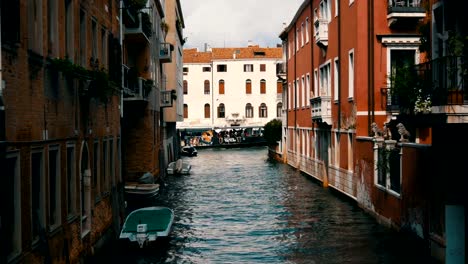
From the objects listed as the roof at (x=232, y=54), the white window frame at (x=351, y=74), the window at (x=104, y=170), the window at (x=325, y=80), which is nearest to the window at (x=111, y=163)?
the window at (x=104, y=170)

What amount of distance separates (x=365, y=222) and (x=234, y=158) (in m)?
33.4

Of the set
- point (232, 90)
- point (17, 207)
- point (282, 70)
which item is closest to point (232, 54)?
point (232, 90)

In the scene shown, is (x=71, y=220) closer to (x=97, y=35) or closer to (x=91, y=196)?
(x=91, y=196)

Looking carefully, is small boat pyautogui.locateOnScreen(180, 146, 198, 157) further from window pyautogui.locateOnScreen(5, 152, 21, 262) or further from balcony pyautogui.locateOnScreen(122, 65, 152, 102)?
window pyautogui.locateOnScreen(5, 152, 21, 262)

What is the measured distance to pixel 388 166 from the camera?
16844 mm

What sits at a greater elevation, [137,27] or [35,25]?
[137,27]

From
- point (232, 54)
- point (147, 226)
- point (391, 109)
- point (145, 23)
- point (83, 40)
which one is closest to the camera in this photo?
point (83, 40)

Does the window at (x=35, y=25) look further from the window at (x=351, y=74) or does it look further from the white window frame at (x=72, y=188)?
the window at (x=351, y=74)

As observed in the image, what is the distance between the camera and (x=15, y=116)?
8.47m

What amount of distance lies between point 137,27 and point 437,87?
14.1m

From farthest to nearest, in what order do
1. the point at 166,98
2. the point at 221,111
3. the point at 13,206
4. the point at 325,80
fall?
the point at 221,111, the point at 166,98, the point at 325,80, the point at 13,206

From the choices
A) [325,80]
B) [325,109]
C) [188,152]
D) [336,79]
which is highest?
[325,80]

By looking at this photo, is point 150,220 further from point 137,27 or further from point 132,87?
point 137,27

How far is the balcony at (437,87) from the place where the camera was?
1005 centimetres
